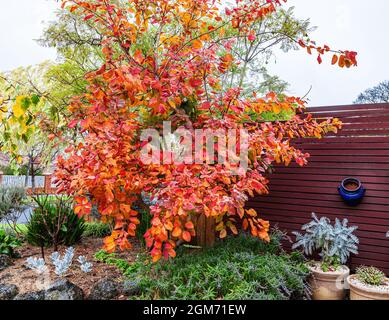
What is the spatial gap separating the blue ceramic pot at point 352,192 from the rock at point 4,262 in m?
3.82

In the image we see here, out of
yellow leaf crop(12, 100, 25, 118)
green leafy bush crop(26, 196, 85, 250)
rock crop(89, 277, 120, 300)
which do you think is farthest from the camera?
green leafy bush crop(26, 196, 85, 250)

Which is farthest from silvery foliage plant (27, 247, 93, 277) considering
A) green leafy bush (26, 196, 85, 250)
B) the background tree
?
the background tree

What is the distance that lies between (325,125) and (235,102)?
1.50m

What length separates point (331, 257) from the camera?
364 centimetres

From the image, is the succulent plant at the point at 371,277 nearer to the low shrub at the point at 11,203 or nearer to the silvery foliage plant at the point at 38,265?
the silvery foliage plant at the point at 38,265

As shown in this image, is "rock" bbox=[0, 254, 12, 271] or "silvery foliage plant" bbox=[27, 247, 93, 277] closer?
"silvery foliage plant" bbox=[27, 247, 93, 277]

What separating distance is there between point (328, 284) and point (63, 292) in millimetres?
2622

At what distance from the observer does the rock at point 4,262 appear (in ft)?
11.5

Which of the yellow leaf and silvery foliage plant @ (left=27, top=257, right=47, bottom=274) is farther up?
the yellow leaf

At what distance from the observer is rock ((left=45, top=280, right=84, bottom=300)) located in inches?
106

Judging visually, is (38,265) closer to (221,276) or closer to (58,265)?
(58,265)

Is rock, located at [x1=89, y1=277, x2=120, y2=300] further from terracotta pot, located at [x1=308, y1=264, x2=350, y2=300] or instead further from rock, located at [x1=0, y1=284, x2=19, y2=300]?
terracotta pot, located at [x1=308, y1=264, x2=350, y2=300]

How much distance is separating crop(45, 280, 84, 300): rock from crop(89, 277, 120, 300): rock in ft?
0.35
